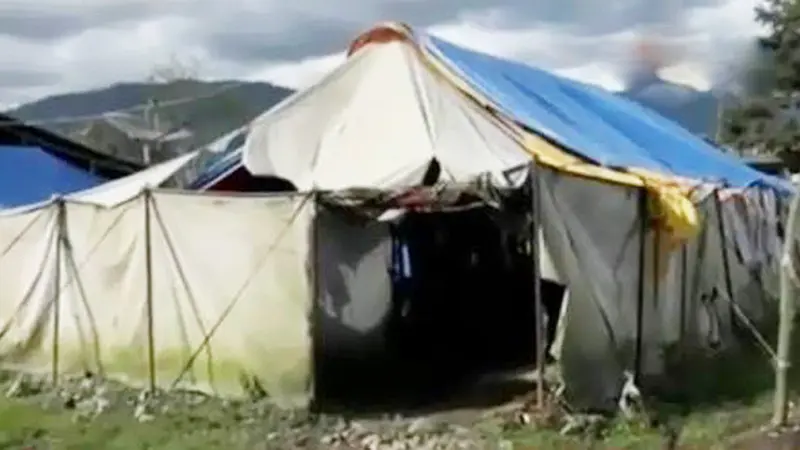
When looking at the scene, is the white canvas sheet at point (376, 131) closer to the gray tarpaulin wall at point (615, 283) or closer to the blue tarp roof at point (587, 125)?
the blue tarp roof at point (587, 125)

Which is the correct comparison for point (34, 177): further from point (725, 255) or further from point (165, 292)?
point (725, 255)

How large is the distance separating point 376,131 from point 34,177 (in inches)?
399

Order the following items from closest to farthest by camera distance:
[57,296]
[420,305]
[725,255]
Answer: [57,296]
[420,305]
[725,255]

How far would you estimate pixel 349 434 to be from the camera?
38.3ft

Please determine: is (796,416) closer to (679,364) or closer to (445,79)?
(679,364)

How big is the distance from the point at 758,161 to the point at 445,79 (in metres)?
21.0

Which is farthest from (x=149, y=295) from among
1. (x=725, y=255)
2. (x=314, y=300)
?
(x=725, y=255)

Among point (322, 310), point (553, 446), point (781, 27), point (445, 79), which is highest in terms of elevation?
point (781, 27)

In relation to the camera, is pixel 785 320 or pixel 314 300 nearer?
pixel 785 320

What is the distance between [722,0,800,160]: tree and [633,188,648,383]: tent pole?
2067 cm

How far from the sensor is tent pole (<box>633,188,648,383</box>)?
13312 mm

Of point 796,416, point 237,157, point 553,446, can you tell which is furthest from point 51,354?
point 796,416

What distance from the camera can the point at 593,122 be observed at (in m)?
17.2

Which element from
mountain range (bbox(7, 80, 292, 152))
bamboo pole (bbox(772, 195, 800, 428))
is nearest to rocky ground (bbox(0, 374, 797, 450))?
bamboo pole (bbox(772, 195, 800, 428))
